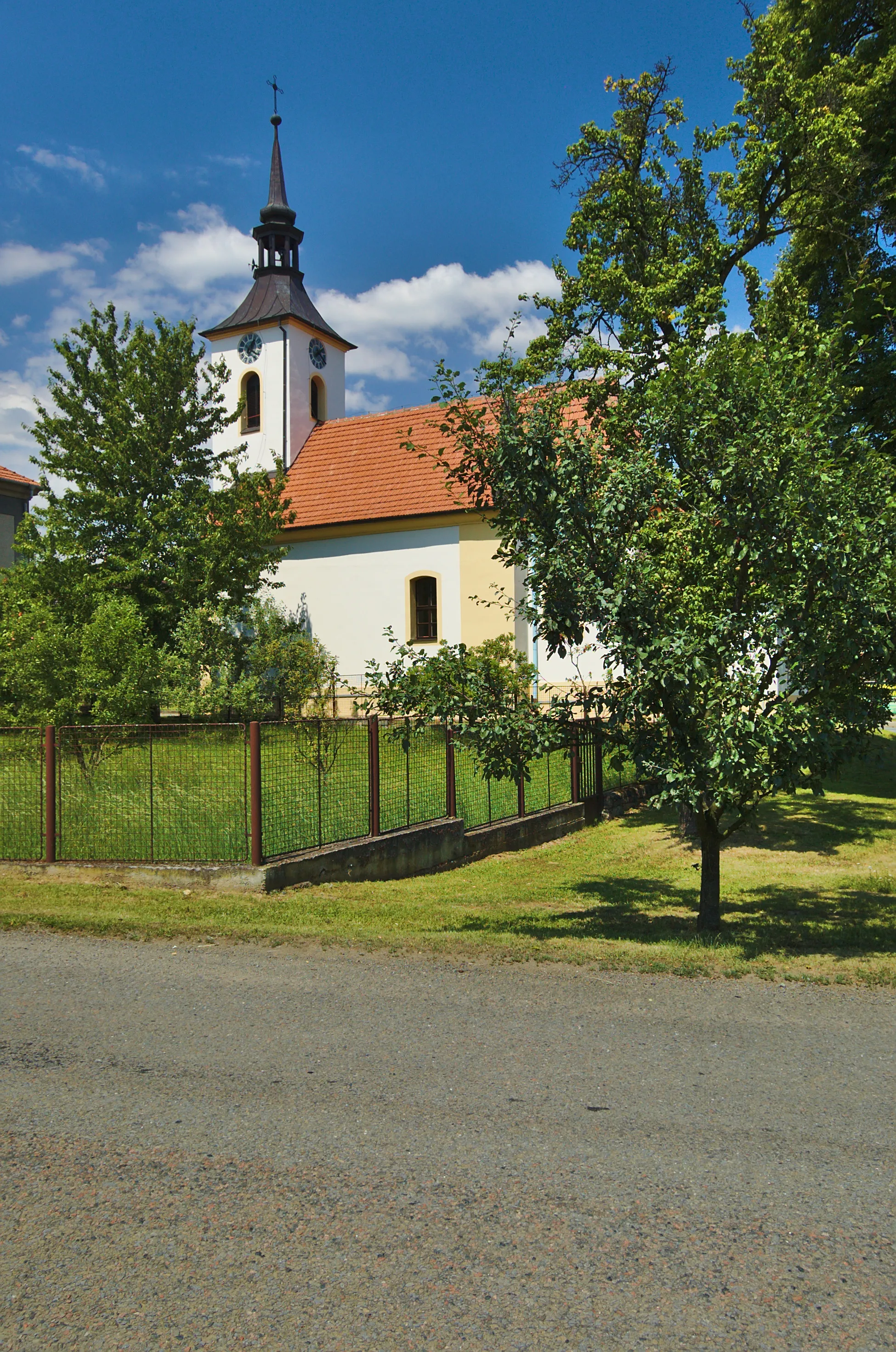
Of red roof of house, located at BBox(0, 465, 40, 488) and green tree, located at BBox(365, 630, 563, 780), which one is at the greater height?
red roof of house, located at BBox(0, 465, 40, 488)

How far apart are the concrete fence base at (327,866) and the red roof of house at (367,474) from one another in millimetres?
18190

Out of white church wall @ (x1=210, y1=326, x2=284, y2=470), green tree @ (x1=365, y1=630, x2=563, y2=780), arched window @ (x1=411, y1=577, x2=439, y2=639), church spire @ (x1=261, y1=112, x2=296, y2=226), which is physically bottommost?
green tree @ (x1=365, y1=630, x2=563, y2=780)

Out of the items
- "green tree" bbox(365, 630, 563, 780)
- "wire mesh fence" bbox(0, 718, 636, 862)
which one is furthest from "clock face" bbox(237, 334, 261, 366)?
"green tree" bbox(365, 630, 563, 780)

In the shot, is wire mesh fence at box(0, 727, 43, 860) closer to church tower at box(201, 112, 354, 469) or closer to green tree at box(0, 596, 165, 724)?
green tree at box(0, 596, 165, 724)

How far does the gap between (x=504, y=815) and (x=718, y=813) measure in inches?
263

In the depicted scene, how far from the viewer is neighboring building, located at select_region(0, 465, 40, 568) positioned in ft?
127

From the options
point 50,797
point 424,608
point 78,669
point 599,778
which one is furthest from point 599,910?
point 424,608

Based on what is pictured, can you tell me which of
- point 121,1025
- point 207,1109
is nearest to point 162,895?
point 121,1025

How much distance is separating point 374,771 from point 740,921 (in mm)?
4553

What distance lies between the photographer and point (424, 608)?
32.5 m

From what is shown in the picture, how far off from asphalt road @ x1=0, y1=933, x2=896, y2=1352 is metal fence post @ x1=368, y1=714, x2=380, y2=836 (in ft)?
18.3

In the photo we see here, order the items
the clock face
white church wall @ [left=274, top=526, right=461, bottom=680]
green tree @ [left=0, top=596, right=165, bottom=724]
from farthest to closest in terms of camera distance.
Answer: the clock face → white church wall @ [left=274, top=526, right=461, bottom=680] → green tree @ [left=0, top=596, right=165, bottom=724]

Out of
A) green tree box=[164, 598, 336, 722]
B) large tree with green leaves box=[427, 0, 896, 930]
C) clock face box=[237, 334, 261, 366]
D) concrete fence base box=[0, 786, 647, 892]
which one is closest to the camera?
large tree with green leaves box=[427, 0, 896, 930]

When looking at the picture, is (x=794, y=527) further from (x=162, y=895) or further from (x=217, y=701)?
(x=217, y=701)
